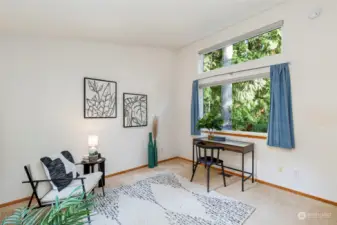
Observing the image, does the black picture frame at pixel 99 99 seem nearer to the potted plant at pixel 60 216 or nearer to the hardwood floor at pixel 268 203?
the hardwood floor at pixel 268 203

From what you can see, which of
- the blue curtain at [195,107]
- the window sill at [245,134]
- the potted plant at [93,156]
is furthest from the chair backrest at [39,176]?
the window sill at [245,134]

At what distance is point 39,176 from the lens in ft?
7.60

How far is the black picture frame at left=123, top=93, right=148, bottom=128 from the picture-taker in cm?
400

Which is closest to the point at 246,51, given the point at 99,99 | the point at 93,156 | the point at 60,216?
the point at 99,99

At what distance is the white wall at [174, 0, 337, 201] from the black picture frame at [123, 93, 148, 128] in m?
2.48

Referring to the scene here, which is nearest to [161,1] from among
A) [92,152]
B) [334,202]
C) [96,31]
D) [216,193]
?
[96,31]

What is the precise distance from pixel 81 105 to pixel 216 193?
2.82 m

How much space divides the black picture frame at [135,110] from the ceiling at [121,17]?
1.21m

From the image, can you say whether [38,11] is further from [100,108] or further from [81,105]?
[100,108]

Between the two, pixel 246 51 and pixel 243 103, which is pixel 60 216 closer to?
pixel 243 103

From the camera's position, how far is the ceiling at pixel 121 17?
7.61ft

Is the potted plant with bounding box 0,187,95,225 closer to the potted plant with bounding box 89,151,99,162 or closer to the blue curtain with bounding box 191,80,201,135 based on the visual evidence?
the potted plant with bounding box 89,151,99,162

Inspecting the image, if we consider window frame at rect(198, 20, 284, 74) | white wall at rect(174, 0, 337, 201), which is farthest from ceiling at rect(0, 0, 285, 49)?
white wall at rect(174, 0, 337, 201)

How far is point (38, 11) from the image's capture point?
2314mm
